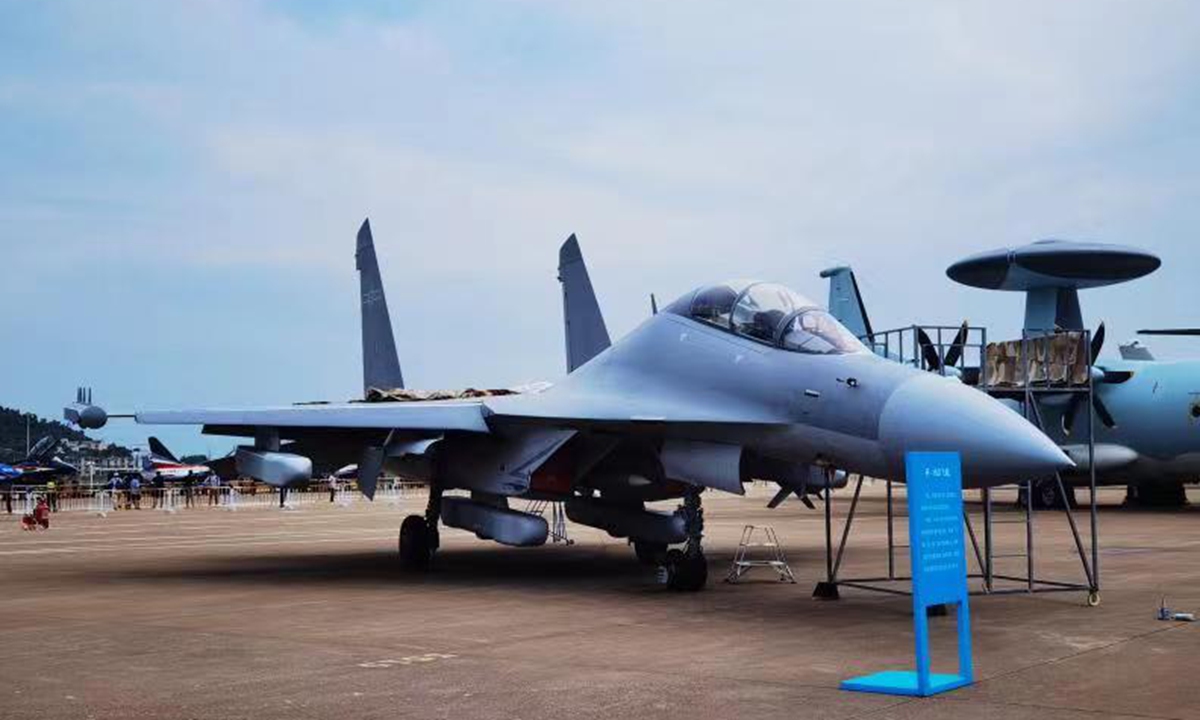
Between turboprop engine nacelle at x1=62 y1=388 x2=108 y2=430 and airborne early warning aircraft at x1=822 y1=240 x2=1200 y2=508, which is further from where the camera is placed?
airborne early warning aircraft at x1=822 y1=240 x2=1200 y2=508

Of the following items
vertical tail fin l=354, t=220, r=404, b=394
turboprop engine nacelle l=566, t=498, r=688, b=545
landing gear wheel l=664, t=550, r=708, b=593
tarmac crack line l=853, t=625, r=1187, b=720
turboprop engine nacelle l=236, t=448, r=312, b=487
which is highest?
vertical tail fin l=354, t=220, r=404, b=394

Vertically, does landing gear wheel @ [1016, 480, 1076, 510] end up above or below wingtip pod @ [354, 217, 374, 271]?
below

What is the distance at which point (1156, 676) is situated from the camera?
23.8ft

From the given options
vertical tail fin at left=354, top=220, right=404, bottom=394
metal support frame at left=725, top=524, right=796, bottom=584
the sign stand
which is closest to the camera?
the sign stand

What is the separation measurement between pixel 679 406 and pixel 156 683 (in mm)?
6417

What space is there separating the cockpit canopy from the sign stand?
414cm

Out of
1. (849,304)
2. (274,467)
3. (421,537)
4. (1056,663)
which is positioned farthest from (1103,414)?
(1056,663)

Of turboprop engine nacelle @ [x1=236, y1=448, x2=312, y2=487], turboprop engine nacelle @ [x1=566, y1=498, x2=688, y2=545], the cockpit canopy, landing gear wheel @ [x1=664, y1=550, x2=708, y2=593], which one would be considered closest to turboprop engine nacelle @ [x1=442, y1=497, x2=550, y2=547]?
turboprop engine nacelle @ [x1=566, y1=498, x2=688, y2=545]

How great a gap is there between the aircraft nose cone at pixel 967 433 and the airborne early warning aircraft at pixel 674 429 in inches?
0.5

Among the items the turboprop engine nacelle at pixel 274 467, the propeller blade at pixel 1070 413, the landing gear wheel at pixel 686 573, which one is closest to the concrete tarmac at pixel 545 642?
the landing gear wheel at pixel 686 573

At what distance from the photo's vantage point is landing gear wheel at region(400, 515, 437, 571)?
51.8 ft

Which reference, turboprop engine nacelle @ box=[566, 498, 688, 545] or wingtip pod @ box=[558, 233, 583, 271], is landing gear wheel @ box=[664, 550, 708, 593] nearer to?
turboprop engine nacelle @ box=[566, 498, 688, 545]

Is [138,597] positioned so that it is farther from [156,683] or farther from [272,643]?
[156,683]

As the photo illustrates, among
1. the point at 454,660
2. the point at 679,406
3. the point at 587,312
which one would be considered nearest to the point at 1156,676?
the point at 454,660
